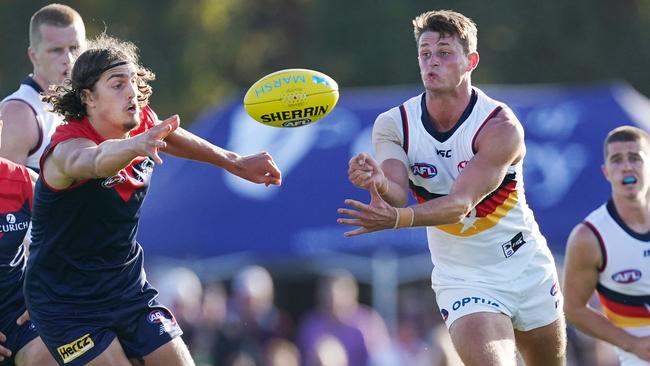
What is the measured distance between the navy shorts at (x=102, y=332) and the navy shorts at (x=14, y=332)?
0.56 metres

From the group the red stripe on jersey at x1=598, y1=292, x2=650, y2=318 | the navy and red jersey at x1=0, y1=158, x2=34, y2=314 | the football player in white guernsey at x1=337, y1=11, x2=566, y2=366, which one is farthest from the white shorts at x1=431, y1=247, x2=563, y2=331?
the navy and red jersey at x1=0, y1=158, x2=34, y2=314

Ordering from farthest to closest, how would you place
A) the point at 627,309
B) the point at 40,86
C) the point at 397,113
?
the point at 627,309
the point at 40,86
the point at 397,113

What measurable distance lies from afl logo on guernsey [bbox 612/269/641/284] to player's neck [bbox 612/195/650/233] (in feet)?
1.02

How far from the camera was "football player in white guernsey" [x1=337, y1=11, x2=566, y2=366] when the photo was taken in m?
7.55

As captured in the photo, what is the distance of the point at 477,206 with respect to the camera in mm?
7867

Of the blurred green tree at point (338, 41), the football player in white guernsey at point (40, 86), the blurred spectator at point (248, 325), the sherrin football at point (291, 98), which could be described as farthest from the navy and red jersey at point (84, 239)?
the blurred green tree at point (338, 41)

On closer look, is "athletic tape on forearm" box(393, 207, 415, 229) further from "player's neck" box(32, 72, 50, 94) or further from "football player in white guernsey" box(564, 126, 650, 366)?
"player's neck" box(32, 72, 50, 94)

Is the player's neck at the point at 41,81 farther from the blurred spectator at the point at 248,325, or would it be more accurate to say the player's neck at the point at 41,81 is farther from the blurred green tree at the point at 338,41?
the blurred green tree at the point at 338,41

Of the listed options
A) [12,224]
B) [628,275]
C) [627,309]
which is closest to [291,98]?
[12,224]

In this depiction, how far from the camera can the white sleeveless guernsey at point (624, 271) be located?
9.12 meters

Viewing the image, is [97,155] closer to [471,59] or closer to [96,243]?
[96,243]

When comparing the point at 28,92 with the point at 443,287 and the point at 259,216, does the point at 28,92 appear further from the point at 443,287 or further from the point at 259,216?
the point at 259,216

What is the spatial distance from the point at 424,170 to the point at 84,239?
211cm

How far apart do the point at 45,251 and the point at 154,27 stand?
64.5ft
